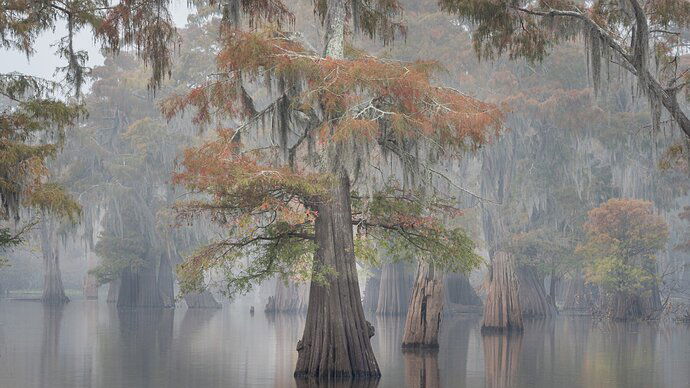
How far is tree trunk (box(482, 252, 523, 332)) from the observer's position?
40375 mm

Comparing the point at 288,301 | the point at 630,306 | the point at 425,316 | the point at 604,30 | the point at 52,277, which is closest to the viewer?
the point at 604,30

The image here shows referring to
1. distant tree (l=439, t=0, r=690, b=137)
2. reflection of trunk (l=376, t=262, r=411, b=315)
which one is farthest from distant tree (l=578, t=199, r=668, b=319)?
distant tree (l=439, t=0, r=690, b=137)

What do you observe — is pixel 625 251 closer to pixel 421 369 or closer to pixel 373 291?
pixel 373 291

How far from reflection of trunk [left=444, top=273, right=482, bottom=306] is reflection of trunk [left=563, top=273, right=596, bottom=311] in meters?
5.48

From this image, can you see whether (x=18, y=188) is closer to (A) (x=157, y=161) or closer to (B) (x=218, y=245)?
(B) (x=218, y=245)

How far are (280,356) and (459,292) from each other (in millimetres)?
30831

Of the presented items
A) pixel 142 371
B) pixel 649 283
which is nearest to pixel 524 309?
pixel 649 283

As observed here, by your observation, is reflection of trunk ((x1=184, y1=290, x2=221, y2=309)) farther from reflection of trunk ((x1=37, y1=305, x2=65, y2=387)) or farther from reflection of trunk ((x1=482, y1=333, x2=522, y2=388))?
reflection of trunk ((x1=482, y1=333, x2=522, y2=388))

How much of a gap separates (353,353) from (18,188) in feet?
22.6

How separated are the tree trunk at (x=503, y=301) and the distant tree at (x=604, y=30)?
21.8 meters

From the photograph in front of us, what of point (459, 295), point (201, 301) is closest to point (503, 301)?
point (459, 295)

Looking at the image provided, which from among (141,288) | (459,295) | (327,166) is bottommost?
(459,295)

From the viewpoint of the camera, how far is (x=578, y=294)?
5769 cm

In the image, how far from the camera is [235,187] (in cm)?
1919
